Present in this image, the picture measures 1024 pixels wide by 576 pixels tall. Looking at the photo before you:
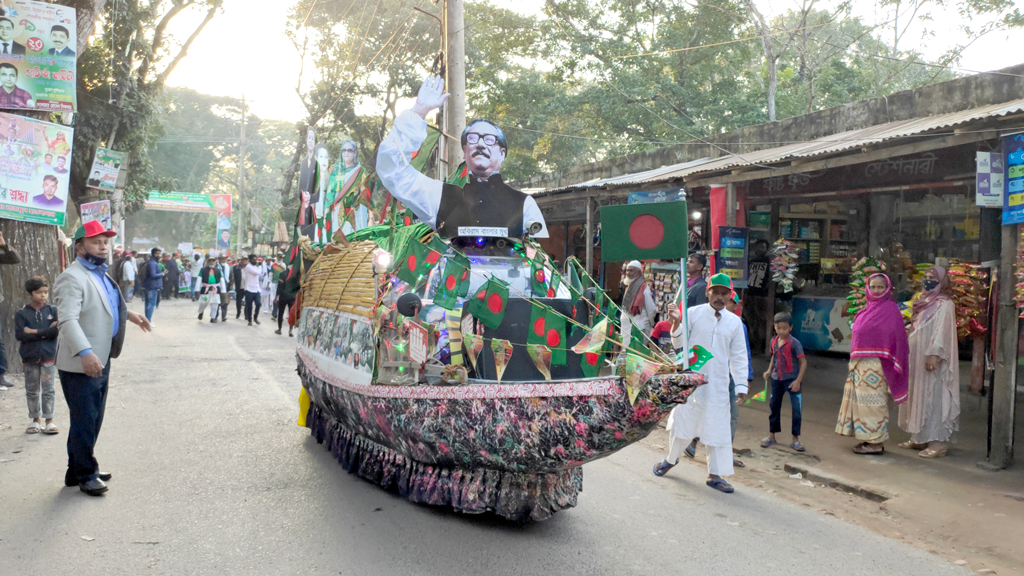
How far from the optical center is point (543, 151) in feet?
81.5

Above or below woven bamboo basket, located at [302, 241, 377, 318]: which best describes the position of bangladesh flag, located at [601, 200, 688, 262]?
above

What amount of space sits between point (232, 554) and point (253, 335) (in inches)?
483

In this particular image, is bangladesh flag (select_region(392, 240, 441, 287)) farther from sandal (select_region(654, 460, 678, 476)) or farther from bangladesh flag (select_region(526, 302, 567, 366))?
sandal (select_region(654, 460, 678, 476))

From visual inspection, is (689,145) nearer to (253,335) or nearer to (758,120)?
(758,120)

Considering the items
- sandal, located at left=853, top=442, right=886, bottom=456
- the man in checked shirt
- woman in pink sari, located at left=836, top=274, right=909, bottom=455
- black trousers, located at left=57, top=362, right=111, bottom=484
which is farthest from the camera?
the man in checked shirt

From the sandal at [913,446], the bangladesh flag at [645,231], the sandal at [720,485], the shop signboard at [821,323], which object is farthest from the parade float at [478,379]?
the shop signboard at [821,323]

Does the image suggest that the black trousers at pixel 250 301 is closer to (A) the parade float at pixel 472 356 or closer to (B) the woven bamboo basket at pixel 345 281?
(B) the woven bamboo basket at pixel 345 281

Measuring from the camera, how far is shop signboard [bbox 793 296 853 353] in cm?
1145

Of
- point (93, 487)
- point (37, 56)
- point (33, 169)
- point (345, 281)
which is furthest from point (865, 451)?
point (37, 56)

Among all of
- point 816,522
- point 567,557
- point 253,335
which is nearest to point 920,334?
point 816,522

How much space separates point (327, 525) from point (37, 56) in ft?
30.0

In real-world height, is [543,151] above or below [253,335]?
above

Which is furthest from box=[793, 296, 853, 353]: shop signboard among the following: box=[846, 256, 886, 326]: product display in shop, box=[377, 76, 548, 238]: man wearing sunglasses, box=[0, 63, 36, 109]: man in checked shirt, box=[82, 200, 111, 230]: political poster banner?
box=[82, 200, 111, 230]: political poster banner

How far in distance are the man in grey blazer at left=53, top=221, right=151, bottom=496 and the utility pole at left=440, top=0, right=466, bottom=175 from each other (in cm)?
474
